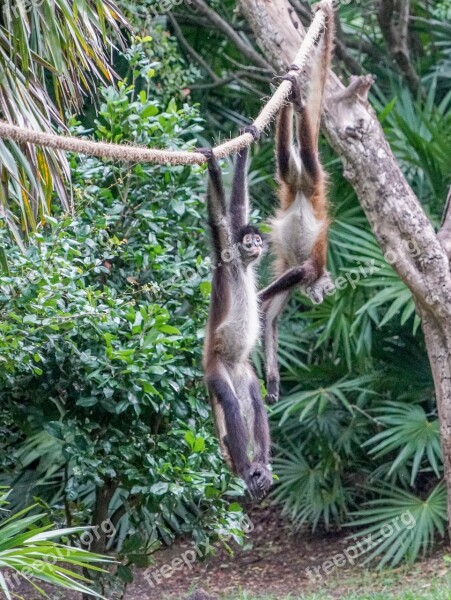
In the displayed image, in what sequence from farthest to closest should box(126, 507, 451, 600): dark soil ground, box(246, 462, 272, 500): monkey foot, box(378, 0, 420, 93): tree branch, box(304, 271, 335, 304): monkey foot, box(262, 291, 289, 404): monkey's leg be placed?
box(378, 0, 420, 93): tree branch
box(126, 507, 451, 600): dark soil ground
box(304, 271, 335, 304): monkey foot
box(262, 291, 289, 404): monkey's leg
box(246, 462, 272, 500): monkey foot

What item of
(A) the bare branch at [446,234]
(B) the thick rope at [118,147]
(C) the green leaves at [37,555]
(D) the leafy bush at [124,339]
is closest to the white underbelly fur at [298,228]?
(D) the leafy bush at [124,339]

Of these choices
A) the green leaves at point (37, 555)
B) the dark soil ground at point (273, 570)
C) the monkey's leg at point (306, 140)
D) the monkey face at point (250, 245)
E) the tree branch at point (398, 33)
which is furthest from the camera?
the tree branch at point (398, 33)

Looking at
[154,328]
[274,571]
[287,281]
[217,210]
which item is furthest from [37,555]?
[274,571]

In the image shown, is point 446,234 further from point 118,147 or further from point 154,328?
point 118,147

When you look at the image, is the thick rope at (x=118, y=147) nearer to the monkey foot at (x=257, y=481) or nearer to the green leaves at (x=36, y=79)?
the green leaves at (x=36, y=79)

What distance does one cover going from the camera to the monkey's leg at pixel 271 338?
487 cm

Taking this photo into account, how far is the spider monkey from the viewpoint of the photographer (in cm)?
424

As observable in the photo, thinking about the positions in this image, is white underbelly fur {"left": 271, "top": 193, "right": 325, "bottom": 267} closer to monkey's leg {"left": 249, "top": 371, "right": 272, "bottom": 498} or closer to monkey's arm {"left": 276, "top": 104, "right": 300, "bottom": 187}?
monkey's arm {"left": 276, "top": 104, "right": 300, "bottom": 187}

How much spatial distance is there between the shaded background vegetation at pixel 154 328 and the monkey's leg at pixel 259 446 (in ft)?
1.74

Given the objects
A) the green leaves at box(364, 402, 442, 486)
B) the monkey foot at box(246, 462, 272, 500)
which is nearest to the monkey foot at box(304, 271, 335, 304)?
the monkey foot at box(246, 462, 272, 500)

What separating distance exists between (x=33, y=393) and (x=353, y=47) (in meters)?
5.74

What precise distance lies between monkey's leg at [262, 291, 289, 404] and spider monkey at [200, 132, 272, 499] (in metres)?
0.11

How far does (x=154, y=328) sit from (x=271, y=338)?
692mm

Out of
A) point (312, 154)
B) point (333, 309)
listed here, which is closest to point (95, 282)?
point (312, 154)
